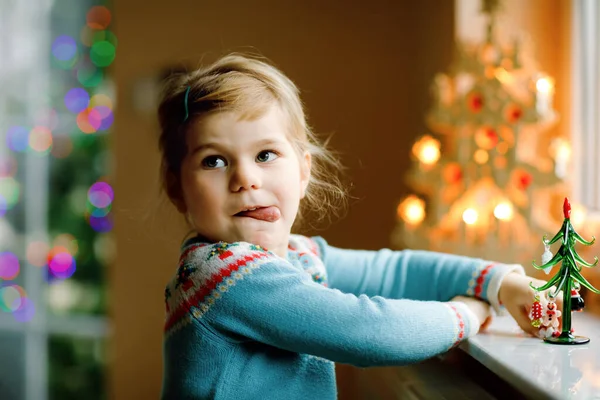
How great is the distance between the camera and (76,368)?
3504mm

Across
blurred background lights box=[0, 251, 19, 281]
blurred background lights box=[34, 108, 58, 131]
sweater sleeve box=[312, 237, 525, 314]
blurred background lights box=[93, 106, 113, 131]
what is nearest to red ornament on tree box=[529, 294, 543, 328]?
sweater sleeve box=[312, 237, 525, 314]

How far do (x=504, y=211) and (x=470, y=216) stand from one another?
0.28 ft

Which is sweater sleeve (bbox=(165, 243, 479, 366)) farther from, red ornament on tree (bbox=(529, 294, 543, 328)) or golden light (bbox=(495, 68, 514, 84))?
golden light (bbox=(495, 68, 514, 84))

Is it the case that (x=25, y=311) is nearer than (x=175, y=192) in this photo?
No

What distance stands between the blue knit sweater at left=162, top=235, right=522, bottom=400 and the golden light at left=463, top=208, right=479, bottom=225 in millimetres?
670

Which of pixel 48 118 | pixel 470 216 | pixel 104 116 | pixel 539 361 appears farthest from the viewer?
pixel 48 118

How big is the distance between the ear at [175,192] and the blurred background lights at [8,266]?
272 centimetres

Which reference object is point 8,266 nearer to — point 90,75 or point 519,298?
point 90,75

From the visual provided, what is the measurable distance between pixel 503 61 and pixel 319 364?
103 cm

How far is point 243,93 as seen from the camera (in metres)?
1.02

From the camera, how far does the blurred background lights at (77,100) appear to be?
11.3 ft

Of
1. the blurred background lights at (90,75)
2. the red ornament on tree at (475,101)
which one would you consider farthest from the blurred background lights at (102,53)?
the red ornament on tree at (475,101)

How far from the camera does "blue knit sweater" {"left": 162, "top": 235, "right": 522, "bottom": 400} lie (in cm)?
89

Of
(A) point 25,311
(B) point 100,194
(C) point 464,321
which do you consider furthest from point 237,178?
(A) point 25,311
